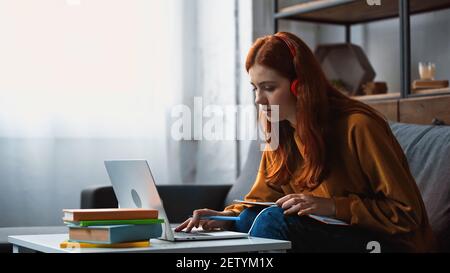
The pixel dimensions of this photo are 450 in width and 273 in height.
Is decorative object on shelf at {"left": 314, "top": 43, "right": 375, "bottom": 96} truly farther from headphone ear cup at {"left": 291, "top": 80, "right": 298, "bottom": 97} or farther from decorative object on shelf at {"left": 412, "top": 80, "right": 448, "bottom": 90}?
headphone ear cup at {"left": 291, "top": 80, "right": 298, "bottom": 97}

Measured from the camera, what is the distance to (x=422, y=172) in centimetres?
213

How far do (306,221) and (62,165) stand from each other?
1812 millimetres

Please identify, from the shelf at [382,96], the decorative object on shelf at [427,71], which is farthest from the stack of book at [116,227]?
the decorative object on shelf at [427,71]

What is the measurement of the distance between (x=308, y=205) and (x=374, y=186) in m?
0.20

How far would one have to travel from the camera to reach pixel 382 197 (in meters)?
1.79

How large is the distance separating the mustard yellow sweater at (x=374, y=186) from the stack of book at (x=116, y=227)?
49 centimetres

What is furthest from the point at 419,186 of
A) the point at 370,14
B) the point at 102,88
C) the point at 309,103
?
the point at 102,88

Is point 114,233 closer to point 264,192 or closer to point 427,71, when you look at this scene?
point 264,192

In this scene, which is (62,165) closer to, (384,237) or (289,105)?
(289,105)

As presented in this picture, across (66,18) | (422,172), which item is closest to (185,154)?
(66,18)

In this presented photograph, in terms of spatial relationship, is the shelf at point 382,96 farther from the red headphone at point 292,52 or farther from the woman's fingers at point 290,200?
the woman's fingers at point 290,200

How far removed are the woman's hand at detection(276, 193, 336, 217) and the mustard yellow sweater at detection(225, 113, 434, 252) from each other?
0.08ft

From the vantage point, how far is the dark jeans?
Answer: 1706 millimetres

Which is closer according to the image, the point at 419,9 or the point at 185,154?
the point at 419,9
